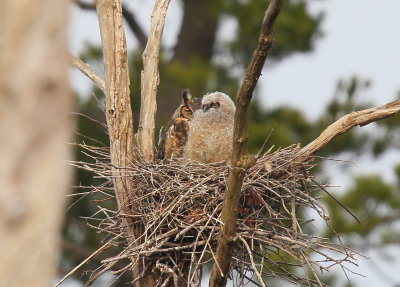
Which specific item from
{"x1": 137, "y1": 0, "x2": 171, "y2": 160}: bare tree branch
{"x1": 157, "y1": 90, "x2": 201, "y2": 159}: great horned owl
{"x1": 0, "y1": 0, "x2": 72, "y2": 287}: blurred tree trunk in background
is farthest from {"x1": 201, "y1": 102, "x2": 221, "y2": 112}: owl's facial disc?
{"x1": 0, "y1": 0, "x2": 72, "y2": 287}: blurred tree trunk in background

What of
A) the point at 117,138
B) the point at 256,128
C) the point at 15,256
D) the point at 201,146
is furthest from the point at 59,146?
the point at 256,128

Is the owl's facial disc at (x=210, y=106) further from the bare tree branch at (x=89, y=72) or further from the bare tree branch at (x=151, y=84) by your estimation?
the bare tree branch at (x=89, y=72)

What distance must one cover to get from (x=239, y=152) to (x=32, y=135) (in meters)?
1.70

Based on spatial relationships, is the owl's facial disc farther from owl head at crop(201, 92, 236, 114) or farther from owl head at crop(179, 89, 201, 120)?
owl head at crop(179, 89, 201, 120)

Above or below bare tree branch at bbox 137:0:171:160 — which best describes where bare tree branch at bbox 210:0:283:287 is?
below

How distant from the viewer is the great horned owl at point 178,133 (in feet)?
19.4

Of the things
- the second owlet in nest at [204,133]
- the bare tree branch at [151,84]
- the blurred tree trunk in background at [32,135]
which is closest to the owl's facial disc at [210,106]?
the second owlet in nest at [204,133]

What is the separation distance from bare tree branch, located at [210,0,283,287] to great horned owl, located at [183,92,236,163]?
4.22ft

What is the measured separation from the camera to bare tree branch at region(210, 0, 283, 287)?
12.5ft

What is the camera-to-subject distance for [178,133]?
601 centimetres

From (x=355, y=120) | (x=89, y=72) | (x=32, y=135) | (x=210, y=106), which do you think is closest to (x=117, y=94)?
(x=89, y=72)

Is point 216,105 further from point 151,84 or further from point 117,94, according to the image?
point 117,94

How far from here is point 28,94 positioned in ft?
8.11

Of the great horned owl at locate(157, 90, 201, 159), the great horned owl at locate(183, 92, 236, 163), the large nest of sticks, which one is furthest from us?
the great horned owl at locate(157, 90, 201, 159)
